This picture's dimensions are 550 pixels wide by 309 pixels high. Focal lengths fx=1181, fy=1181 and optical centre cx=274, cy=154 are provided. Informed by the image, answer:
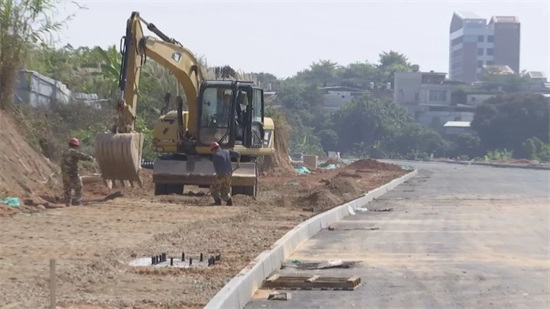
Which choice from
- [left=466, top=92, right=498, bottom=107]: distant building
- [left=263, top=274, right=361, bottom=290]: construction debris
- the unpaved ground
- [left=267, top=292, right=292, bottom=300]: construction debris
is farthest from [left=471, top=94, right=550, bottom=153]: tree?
Answer: [left=267, top=292, right=292, bottom=300]: construction debris

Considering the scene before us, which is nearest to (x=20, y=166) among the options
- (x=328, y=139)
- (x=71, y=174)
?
(x=71, y=174)

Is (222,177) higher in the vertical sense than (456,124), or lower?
lower

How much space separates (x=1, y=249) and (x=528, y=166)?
71925 mm

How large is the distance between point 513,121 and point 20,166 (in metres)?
103

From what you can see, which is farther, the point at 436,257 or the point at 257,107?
the point at 257,107

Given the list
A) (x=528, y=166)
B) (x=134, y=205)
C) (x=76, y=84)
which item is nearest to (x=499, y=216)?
(x=134, y=205)

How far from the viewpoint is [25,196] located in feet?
79.7

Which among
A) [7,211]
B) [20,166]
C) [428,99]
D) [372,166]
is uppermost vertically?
[428,99]

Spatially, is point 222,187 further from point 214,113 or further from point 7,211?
point 7,211

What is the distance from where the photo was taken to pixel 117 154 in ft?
85.0

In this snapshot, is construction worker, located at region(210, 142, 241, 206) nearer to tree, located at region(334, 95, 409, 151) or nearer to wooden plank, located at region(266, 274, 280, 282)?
wooden plank, located at region(266, 274, 280, 282)

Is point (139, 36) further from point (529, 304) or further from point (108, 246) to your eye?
point (529, 304)

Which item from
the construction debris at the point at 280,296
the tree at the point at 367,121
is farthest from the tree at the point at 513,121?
the construction debris at the point at 280,296

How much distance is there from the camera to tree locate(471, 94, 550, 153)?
123 metres
